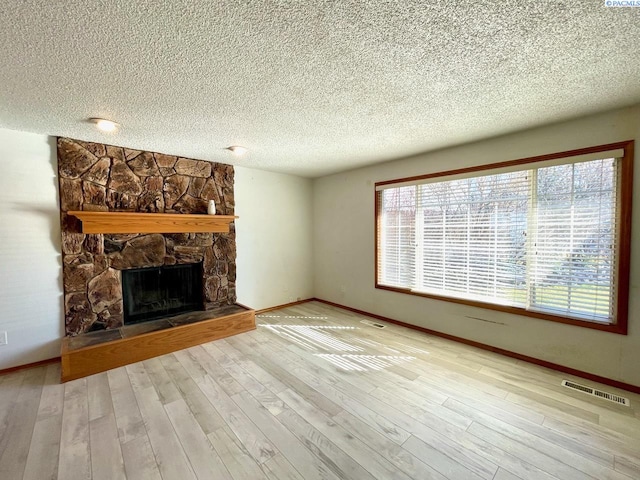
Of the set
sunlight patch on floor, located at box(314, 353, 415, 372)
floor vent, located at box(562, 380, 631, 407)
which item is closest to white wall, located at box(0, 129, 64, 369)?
sunlight patch on floor, located at box(314, 353, 415, 372)

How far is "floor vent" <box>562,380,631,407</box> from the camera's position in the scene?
206 cm

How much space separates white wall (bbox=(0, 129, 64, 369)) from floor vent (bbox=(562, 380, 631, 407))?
4.99 metres

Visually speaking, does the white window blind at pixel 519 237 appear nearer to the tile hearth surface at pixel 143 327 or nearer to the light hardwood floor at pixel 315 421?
the light hardwood floor at pixel 315 421

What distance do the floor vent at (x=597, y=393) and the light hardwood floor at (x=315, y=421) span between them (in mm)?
77

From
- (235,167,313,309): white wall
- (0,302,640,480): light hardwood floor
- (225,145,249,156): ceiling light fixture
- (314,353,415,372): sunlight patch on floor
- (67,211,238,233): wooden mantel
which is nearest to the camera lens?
(0,302,640,480): light hardwood floor

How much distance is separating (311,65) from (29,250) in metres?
3.31

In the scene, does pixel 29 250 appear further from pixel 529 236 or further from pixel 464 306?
pixel 529 236

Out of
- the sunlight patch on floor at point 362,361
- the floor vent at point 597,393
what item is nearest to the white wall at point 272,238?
the sunlight patch on floor at point 362,361

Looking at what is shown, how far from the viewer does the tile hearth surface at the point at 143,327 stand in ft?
8.85

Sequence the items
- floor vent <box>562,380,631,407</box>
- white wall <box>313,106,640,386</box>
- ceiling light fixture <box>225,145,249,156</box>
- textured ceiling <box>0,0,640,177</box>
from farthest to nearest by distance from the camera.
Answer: ceiling light fixture <box>225,145,249,156</box>, white wall <box>313,106,640,386</box>, floor vent <box>562,380,631,407</box>, textured ceiling <box>0,0,640,177</box>

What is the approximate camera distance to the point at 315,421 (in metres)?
1.88

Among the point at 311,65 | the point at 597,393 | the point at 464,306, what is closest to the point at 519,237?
the point at 464,306

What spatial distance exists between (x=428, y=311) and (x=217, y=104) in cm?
331

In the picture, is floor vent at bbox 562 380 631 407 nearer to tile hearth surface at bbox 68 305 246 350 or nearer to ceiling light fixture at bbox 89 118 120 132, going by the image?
tile hearth surface at bbox 68 305 246 350
